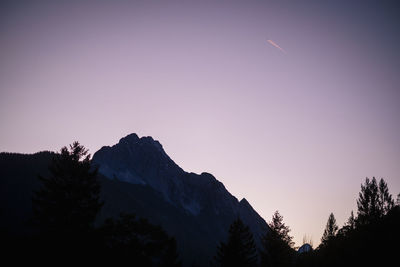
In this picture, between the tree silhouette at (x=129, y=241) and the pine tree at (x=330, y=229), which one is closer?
the tree silhouette at (x=129, y=241)

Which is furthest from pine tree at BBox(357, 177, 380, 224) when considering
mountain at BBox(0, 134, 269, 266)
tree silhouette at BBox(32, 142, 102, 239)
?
mountain at BBox(0, 134, 269, 266)

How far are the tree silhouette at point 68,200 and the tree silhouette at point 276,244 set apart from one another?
72.5 feet

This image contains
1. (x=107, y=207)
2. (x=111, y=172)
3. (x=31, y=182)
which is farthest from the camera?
(x=111, y=172)

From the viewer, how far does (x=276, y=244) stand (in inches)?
1288

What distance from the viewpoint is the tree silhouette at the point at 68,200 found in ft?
62.9

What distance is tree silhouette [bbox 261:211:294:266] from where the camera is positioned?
105 ft

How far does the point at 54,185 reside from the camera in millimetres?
20219

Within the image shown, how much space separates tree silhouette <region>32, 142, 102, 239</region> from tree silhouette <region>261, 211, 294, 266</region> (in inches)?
870

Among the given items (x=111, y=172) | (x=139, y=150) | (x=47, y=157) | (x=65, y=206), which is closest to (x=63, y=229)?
(x=65, y=206)

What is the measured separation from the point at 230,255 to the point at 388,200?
22807 millimetres

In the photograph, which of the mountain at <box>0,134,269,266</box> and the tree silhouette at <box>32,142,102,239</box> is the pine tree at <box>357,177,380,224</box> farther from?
the mountain at <box>0,134,269,266</box>

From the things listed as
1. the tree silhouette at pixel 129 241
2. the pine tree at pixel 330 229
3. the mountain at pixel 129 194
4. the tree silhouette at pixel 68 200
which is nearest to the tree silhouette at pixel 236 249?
the tree silhouette at pixel 129 241

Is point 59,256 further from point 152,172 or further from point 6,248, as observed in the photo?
point 152,172

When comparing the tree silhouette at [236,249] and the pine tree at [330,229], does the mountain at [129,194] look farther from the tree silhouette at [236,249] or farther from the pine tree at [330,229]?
the tree silhouette at [236,249]
